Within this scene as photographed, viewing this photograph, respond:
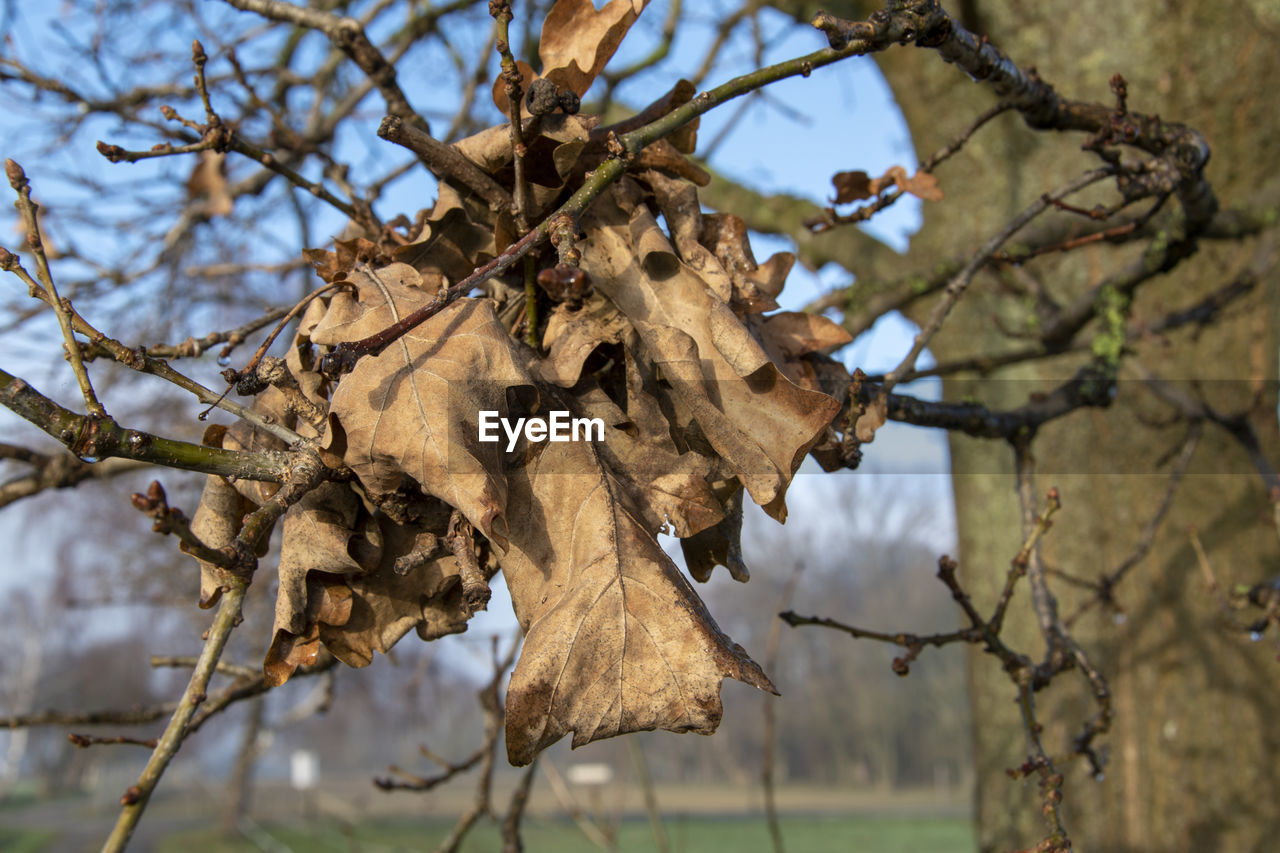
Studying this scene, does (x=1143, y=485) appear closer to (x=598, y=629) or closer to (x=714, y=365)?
(x=714, y=365)

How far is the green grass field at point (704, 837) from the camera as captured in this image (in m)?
16.7

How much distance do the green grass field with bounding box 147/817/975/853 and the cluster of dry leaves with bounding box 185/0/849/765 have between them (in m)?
15.0

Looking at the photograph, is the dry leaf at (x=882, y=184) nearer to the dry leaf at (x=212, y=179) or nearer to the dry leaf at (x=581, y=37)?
the dry leaf at (x=581, y=37)

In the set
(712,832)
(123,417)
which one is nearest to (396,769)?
(123,417)

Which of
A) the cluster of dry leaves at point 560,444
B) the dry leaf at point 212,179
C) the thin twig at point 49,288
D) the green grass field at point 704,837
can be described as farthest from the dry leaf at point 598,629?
the green grass field at point 704,837

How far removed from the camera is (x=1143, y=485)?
3152 millimetres

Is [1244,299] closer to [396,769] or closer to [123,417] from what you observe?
[396,769]

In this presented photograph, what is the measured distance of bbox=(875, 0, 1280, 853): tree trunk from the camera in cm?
288

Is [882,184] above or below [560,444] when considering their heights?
above

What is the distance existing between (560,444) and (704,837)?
2155cm

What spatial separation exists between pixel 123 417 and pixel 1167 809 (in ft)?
17.7

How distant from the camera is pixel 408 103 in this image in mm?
1725

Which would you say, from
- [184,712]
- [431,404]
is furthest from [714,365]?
[184,712]

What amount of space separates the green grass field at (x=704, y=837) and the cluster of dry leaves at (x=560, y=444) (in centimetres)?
1501
